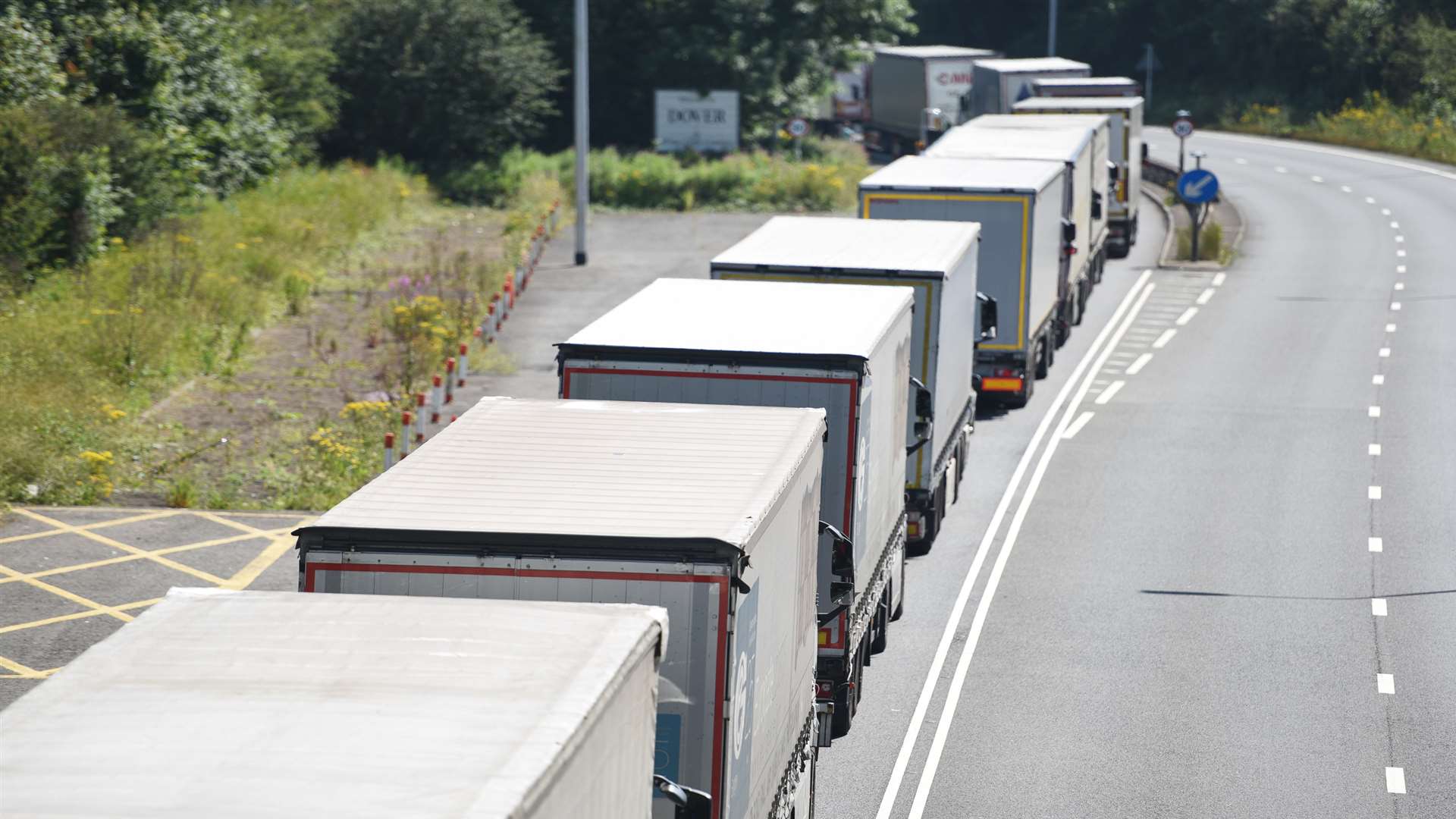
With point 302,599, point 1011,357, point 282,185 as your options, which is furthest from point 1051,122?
point 302,599

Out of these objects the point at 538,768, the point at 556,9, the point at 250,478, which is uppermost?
the point at 556,9

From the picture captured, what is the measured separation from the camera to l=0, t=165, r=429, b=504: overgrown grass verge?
1988cm

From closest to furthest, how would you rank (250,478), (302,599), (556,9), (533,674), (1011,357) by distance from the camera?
(533,674)
(302,599)
(250,478)
(1011,357)
(556,9)

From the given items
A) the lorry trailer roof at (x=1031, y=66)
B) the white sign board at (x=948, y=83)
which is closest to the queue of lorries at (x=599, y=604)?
the lorry trailer roof at (x=1031, y=66)

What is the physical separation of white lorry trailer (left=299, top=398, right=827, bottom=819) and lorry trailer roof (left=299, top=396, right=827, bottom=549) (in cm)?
2

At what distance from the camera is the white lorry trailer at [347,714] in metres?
5.07

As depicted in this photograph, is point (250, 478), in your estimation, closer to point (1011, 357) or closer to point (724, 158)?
point (1011, 357)

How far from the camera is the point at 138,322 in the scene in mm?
24953

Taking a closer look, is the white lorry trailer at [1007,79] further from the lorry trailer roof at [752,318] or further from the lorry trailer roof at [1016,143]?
the lorry trailer roof at [752,318]

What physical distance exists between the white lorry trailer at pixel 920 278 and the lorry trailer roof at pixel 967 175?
2.89 m

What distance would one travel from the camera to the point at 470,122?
46.4 m

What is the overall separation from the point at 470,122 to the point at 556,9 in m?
9.31

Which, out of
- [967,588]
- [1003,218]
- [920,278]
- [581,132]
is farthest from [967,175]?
[581,132]

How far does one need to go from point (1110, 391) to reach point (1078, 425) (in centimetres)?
238
